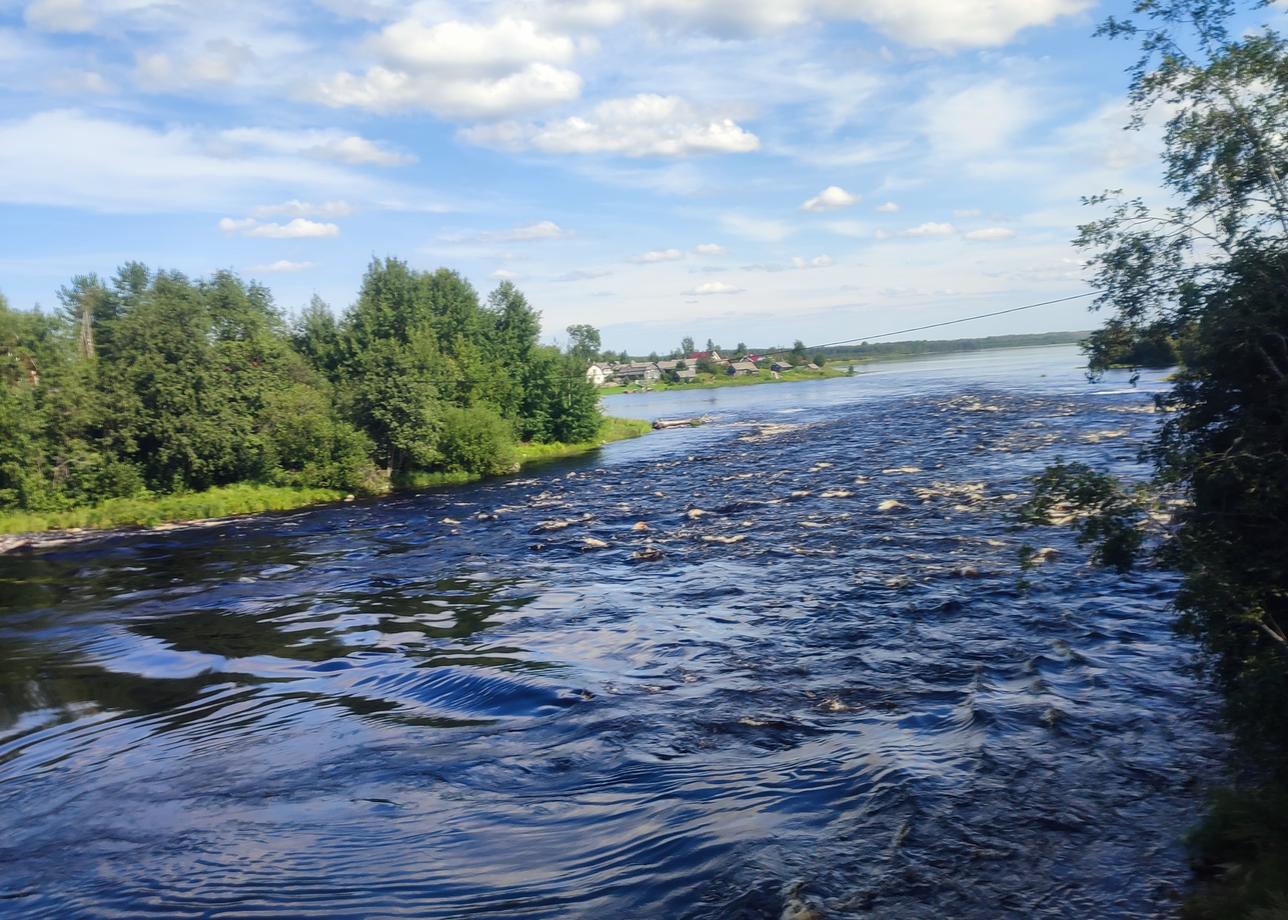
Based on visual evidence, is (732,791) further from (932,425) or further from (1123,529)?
(932,425)

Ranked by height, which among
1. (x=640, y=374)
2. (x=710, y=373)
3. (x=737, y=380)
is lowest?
(x=737, y=380)

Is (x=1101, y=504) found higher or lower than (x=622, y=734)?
higher

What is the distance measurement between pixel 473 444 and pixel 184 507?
17.6 meters

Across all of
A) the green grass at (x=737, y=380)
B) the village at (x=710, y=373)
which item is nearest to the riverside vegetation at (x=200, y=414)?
the green grass at (x=737, y=380)

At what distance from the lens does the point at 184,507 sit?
4253cm

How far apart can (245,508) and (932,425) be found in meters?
40.7

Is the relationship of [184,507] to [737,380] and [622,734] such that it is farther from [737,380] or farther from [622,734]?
[737,380]

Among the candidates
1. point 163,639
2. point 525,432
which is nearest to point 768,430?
point 525,432

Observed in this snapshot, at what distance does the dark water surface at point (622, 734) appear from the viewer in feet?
28.3

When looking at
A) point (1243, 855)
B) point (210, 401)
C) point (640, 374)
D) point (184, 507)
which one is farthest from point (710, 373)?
point (1243, 855)

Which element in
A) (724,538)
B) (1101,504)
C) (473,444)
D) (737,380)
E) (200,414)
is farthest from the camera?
(737,380)

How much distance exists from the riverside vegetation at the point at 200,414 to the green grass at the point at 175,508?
93 millimetres

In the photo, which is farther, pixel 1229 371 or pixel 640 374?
pixel 640 374

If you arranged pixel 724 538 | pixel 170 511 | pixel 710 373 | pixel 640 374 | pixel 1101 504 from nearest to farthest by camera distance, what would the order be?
pixel 1101 504, pixel 724 538, pixel 170 511, pixel 710 373, pixel 640 374
